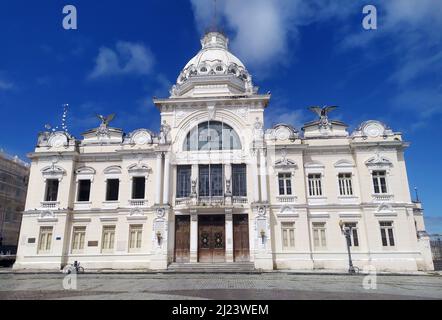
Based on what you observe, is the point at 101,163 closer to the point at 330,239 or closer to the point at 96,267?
the point at 96,267

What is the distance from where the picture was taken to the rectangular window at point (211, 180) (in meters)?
28.2

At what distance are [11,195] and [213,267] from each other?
3139 cm

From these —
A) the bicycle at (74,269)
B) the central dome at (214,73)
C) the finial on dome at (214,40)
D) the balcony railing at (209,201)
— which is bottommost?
the bicycle at (74,269)

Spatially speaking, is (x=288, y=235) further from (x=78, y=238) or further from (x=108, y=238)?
(x=78, y=238)

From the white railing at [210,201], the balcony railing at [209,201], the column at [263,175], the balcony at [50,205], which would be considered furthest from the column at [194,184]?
the balcony at [50,205]

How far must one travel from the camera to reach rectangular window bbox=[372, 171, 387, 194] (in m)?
27.3

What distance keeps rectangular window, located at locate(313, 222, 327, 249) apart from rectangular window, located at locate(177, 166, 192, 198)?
35.9 ft

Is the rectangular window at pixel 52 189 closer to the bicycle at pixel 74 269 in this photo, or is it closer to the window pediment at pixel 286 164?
the bicycle at pixel 74 269

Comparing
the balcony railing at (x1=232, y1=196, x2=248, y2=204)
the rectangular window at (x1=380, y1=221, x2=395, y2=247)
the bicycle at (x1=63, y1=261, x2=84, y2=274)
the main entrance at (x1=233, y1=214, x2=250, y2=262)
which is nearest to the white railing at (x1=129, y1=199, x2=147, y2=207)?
the bicycle at (x1=63, y1=261, x2=84, y2=274)

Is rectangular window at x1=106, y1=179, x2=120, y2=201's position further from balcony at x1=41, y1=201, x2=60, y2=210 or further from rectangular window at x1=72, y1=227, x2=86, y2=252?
balcony at x1=41, y1=201, x2=60, y2=210

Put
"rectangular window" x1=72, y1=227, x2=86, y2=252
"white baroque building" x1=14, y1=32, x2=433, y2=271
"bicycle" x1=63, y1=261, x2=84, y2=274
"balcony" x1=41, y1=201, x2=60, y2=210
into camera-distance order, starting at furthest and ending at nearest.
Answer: "balcony" x1=41, y1=201, x2=60, y2=210 < "rectangular window" x1=72, y1=227, x2=86, y2=252 < "white baroque building" x1=14, y1=32, x2=433, y2=271 < "bicycle" x1=63, y1=261, x2=84, y2=274

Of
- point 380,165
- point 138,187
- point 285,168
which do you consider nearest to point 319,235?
point 285,168

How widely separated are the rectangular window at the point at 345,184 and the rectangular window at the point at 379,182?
1.87m
